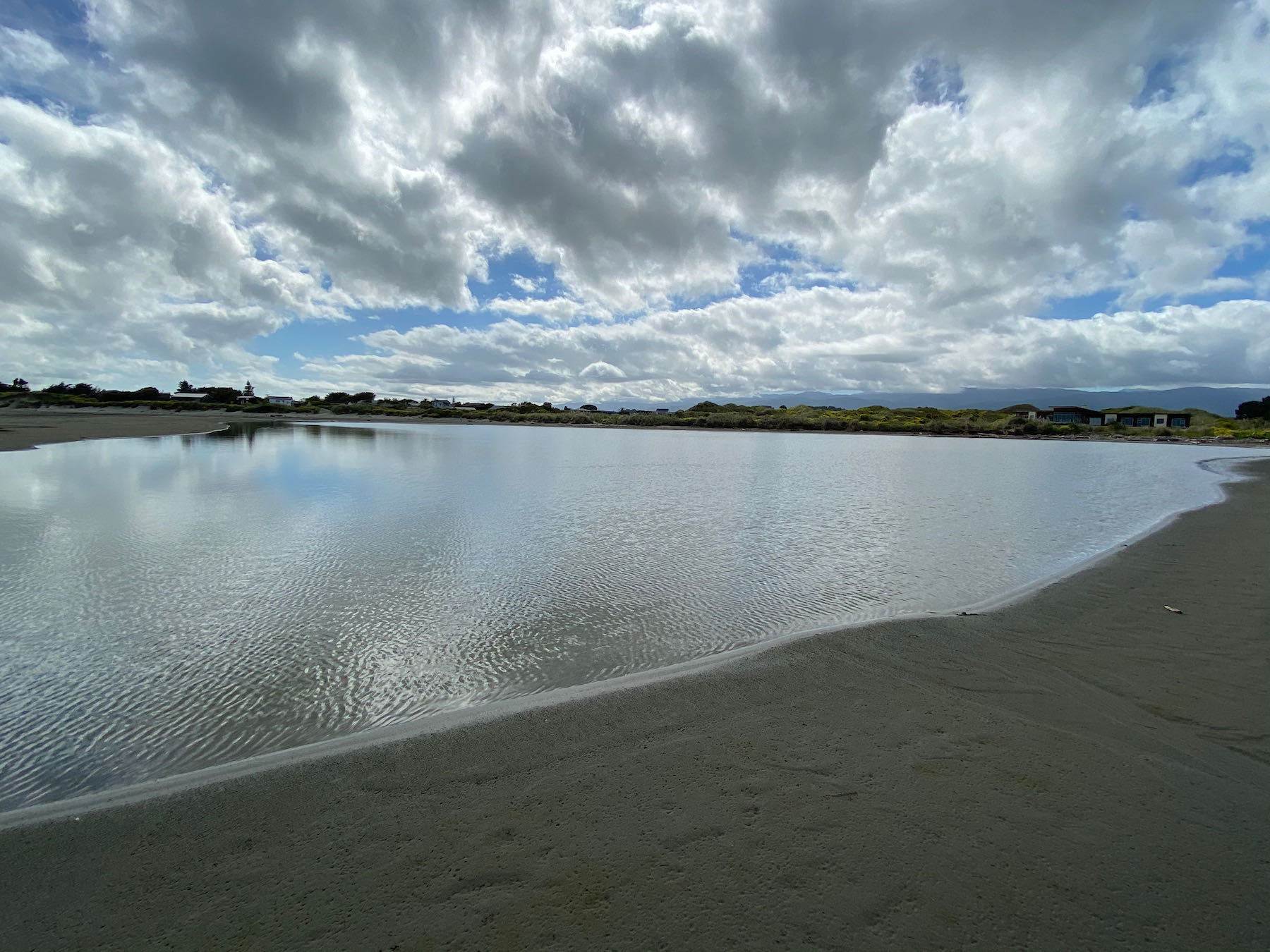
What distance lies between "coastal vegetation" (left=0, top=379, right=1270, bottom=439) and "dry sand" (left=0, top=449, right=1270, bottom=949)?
246ft

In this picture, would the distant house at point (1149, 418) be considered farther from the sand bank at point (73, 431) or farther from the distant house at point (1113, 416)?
the sand bank at point (73, 431)

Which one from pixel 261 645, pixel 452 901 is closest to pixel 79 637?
pixel 261 645

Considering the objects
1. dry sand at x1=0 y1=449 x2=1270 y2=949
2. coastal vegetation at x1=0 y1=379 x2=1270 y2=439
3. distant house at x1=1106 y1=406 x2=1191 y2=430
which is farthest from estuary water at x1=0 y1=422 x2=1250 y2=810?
distant house at x1=1106 y1=406 x2=1191 y2=430

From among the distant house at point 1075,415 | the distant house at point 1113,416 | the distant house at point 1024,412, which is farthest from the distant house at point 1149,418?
the distant house at point 1024,412

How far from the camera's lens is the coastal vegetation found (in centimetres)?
7644

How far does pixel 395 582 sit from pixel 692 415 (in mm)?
94539

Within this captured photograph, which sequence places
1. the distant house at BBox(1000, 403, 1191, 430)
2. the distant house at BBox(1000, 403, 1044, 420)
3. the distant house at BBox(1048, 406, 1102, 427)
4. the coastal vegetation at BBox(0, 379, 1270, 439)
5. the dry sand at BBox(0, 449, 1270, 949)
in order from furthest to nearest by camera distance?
the distant house at BBox(1048, 406, 1102, 427) < the distant house at BBox(1000, 403, 1191, 430) < the distant house at BBox(1000, 403, 1044, 420) < the coastal vegetation at BBox(0, 379, 1270, 439) < the dry sand at BBox(0, 449, 1270, 949)

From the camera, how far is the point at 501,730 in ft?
12.9

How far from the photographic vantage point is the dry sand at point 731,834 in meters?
2.36

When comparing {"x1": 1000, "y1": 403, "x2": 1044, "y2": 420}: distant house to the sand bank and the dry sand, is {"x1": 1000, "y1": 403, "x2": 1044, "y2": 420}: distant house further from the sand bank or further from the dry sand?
the sand bank

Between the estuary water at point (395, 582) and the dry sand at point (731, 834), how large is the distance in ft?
3.00

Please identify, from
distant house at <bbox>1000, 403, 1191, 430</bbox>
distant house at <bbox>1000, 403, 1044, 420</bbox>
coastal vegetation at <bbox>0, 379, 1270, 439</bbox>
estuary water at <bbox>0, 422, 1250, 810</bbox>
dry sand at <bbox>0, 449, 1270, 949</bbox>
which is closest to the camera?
dry sand at <bbox>0, 449, 1270, 949</bbox>

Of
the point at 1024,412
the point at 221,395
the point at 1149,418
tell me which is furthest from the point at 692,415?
the point at 221,395

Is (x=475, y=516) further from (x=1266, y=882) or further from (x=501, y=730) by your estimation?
(x=1266, y=882)
